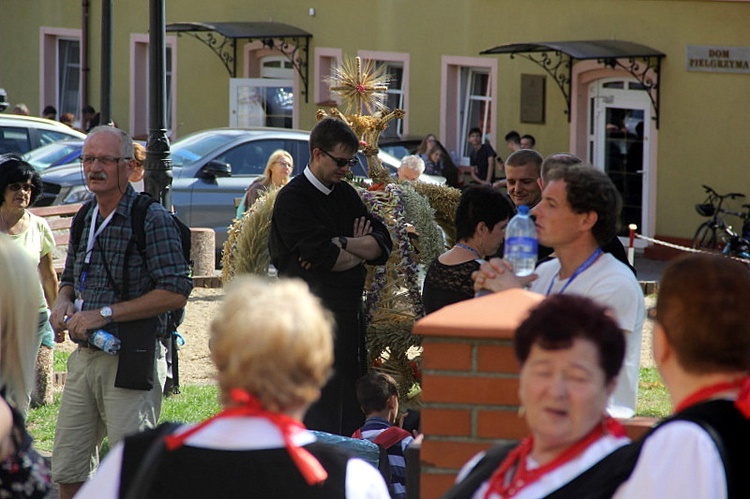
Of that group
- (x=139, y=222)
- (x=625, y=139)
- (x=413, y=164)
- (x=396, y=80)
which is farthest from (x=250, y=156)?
(x=139, y=222)

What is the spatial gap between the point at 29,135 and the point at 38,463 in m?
17.0

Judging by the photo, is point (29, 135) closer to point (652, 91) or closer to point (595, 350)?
point (652, 91)

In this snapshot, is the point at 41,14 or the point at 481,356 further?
the point at 41,14

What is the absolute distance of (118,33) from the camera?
2997 centimetres

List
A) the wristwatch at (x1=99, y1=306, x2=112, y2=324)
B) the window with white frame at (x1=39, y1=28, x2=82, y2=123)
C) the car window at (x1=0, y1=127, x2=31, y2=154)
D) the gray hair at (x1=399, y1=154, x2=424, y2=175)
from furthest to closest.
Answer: the window with white frame at (x1=39, y1=28, x2=82, y2=123) < the car window at (x1=0, y1=127, x2=31, y2=154) < the gray hair at (x1=399, y1=154, x2=424, y2=175) < the wristwatch at (x1=99, y1=306, x2=112, y2=324)

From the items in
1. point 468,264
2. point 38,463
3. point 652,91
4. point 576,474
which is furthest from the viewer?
point 652,91

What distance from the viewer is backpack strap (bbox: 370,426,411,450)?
5.97 meters

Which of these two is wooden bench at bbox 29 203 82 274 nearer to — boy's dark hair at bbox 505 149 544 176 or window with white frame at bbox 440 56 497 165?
boy's dark hair at bbox 505 149 544 176

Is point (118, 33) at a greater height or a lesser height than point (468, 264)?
greater

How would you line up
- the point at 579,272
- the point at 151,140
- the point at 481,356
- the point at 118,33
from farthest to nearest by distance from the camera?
1. the point at 118,33
2. the point at 151,140
3. the point at 579,272
4. the point at 481,356

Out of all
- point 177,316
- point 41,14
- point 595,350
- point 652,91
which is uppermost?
point 41,14

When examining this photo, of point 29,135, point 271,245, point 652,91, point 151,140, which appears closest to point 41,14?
point 29,135

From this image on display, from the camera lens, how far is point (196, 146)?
16703mm

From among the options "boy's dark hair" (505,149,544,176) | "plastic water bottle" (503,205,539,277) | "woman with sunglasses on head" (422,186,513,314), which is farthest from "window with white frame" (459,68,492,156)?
"plastic water bottle" (503,205,539,277)
